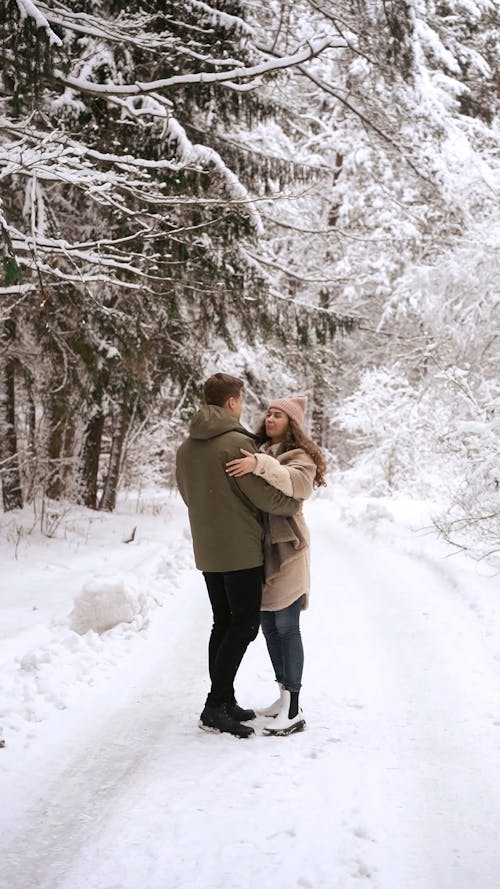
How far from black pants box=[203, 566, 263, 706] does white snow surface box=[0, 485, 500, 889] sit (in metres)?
0.30

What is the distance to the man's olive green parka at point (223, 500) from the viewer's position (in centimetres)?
417

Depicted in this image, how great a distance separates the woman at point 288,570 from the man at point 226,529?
96 millimetres

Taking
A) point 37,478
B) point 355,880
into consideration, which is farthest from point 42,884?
point 37,478

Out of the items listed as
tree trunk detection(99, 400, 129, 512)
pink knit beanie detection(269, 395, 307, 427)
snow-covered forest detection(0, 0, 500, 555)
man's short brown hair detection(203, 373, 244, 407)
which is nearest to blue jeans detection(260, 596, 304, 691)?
pink knit beanie detection(269, 395, 307, 427)

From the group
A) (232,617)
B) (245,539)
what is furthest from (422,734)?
(245,539)

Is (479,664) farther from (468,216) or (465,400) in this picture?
(468,216)

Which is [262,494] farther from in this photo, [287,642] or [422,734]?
[422,734]

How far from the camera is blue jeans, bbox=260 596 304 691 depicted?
4.36 m

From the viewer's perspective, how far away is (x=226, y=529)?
4.18 meters

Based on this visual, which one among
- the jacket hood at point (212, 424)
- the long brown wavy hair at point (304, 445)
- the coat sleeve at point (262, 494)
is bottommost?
the coat sleeve at point (262, 494)

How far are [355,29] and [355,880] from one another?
21.0ft

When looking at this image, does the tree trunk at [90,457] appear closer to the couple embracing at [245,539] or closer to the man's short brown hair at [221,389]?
the man's short brown hair at [221,389]

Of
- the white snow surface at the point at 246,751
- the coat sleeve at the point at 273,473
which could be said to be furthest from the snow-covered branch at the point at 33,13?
the white snow surface at the point at 246,751

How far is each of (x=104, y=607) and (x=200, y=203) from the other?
11.3 feet
